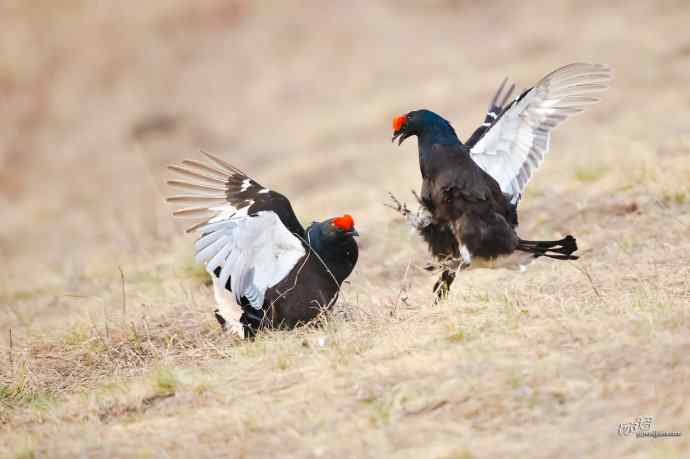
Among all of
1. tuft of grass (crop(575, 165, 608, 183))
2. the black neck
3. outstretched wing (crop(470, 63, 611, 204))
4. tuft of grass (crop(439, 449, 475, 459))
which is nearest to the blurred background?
tuft of grass (crop(575, 165, 608, 183))

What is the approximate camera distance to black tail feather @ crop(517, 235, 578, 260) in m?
5.81

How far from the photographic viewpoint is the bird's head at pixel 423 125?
6.03 metres

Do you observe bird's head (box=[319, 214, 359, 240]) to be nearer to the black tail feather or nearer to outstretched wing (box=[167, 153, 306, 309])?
outstretched wing (box=[167, 153, 306, 309])

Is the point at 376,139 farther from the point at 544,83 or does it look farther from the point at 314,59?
the point at 544,83

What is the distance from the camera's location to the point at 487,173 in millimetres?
6336

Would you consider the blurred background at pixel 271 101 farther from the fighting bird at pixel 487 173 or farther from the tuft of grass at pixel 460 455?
the tuft of grass at pixel 460 455

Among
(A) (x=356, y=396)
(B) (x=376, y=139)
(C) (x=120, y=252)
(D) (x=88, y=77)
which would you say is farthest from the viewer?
(D) (x=88, y=77)

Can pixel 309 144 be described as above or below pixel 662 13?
below

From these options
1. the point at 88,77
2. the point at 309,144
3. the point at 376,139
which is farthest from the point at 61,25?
the point at 376,139

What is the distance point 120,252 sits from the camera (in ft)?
31.2

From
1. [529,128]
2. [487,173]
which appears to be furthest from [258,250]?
[529,128]

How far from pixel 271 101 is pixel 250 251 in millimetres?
13759

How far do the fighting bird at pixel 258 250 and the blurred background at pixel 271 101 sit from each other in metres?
2.48

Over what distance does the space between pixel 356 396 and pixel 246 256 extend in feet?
5.58
